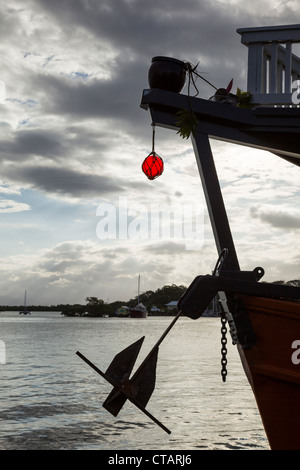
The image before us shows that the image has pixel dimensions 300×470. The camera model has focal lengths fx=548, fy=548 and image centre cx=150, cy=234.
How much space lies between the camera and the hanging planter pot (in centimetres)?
641

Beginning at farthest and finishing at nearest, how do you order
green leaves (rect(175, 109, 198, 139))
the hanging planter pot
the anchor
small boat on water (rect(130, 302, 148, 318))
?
small boat on water (rect(130, 302, 148, 318)), the hanging planter pot, green leaves (rect(175, 109, 198, 139)), the anchor

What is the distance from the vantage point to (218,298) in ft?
19.8

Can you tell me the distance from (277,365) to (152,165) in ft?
8.65

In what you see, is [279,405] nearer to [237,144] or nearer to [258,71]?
[237,144]

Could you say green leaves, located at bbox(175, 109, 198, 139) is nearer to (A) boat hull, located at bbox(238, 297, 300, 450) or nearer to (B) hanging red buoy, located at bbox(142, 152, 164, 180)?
(B) hanging red buoy, located at bbox(142, 152, 164, 180)

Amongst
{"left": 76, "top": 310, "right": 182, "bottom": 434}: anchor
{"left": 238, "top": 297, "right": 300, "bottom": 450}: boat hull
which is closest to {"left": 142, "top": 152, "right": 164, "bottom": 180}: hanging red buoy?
{"left": 76, "top": 310, "right": 182, "bottom": 434}: anchor

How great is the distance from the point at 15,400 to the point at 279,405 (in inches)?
668

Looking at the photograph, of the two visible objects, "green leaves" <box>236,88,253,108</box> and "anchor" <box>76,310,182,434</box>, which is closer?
"anchor" <box>76,310,182,434</box>

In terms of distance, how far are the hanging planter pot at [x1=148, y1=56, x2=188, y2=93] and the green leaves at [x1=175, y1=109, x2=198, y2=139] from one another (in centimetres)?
41

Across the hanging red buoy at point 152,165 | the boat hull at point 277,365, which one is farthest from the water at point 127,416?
the hanging red buoy at point 152,165

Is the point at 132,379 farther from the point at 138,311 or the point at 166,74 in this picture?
the point at 138,311

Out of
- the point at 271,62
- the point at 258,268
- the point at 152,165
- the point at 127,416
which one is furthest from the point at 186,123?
the point at 127,416

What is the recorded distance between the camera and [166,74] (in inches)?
253
